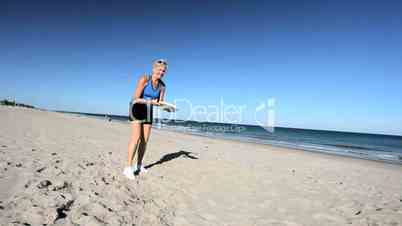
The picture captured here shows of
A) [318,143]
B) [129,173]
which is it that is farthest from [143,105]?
[318,143]

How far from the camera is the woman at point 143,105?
13.6ft

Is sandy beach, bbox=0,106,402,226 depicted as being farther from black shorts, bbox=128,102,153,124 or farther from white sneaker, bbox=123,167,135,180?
black shorts, bbox=128,102,153,124

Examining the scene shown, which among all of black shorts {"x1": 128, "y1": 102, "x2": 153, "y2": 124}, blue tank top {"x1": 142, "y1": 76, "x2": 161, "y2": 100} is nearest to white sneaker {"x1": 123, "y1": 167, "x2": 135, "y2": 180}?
black shorts {"x1": 128, "y1": 102, "x2": 153, "y2": 124}

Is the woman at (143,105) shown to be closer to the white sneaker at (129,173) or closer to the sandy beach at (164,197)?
the white sneaker at (129,173)

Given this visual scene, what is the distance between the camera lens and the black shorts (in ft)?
13.6

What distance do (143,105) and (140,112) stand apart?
0.40 ft

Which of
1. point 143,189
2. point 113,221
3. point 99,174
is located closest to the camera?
point 113,221

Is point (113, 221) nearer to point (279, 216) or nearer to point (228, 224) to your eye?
point (228, 224)

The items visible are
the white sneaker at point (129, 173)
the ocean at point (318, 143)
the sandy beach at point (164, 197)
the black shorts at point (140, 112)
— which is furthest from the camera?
the ocean at point (318, 143)

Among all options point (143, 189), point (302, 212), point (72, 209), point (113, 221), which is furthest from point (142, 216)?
point (302, 212)

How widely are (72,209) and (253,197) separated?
244 centimetres

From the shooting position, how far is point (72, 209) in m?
2.56

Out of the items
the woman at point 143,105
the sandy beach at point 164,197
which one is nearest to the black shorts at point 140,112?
the woman at point 143,105

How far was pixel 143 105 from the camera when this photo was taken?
419 cm
